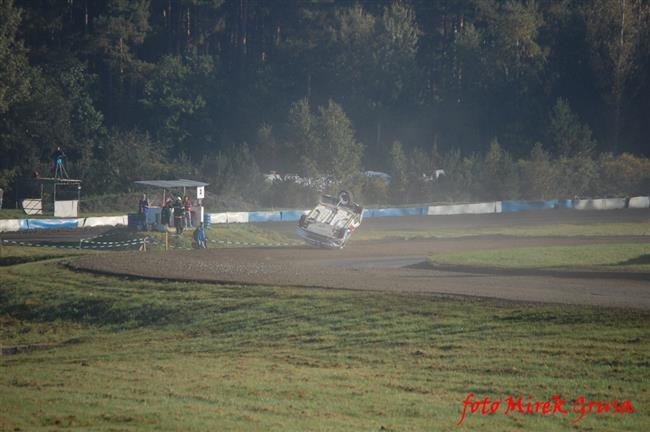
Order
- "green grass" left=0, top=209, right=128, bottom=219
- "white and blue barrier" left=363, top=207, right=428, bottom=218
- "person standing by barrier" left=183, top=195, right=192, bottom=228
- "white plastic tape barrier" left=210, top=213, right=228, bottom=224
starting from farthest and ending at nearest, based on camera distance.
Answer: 1. "white and blue barrier" left=363, top=207, right=428, bottom=218
2. "white plastic tape barrier" left=210, top=213, right=228, bottom=224
3. "green grass" left=0, top=209, right=128, bottom=219
4. "person standing by barrier" left=183, top=195, right=192, bottom=228

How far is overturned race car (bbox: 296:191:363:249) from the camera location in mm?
43062

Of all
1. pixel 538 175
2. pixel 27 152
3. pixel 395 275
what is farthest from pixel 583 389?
pixel 27 152

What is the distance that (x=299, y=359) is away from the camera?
2192 cm

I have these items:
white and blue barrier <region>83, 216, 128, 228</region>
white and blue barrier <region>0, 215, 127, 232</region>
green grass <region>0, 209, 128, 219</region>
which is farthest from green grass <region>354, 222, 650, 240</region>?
green grass <region>0, 209, 128, 219</region>

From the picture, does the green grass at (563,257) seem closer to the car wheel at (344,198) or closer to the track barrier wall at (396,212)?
the car wheel at (344,198)

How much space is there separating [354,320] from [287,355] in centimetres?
320

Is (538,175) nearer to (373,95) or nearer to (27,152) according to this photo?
(373,95)

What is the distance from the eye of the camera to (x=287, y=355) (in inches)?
882

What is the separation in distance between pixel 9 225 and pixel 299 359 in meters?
35.6

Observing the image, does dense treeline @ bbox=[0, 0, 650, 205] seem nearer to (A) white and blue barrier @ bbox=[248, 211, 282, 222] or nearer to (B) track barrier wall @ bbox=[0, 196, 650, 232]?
(B) track barrier wall @ bbox=[0, 196, 650, 232]

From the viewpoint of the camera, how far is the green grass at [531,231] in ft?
174

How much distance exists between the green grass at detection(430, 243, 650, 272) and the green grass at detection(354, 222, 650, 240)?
10.1m

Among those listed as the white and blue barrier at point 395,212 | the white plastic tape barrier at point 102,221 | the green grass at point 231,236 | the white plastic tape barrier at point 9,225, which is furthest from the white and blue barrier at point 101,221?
the white and blue barrier at point 395,212

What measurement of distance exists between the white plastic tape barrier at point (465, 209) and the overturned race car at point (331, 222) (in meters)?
24.0
